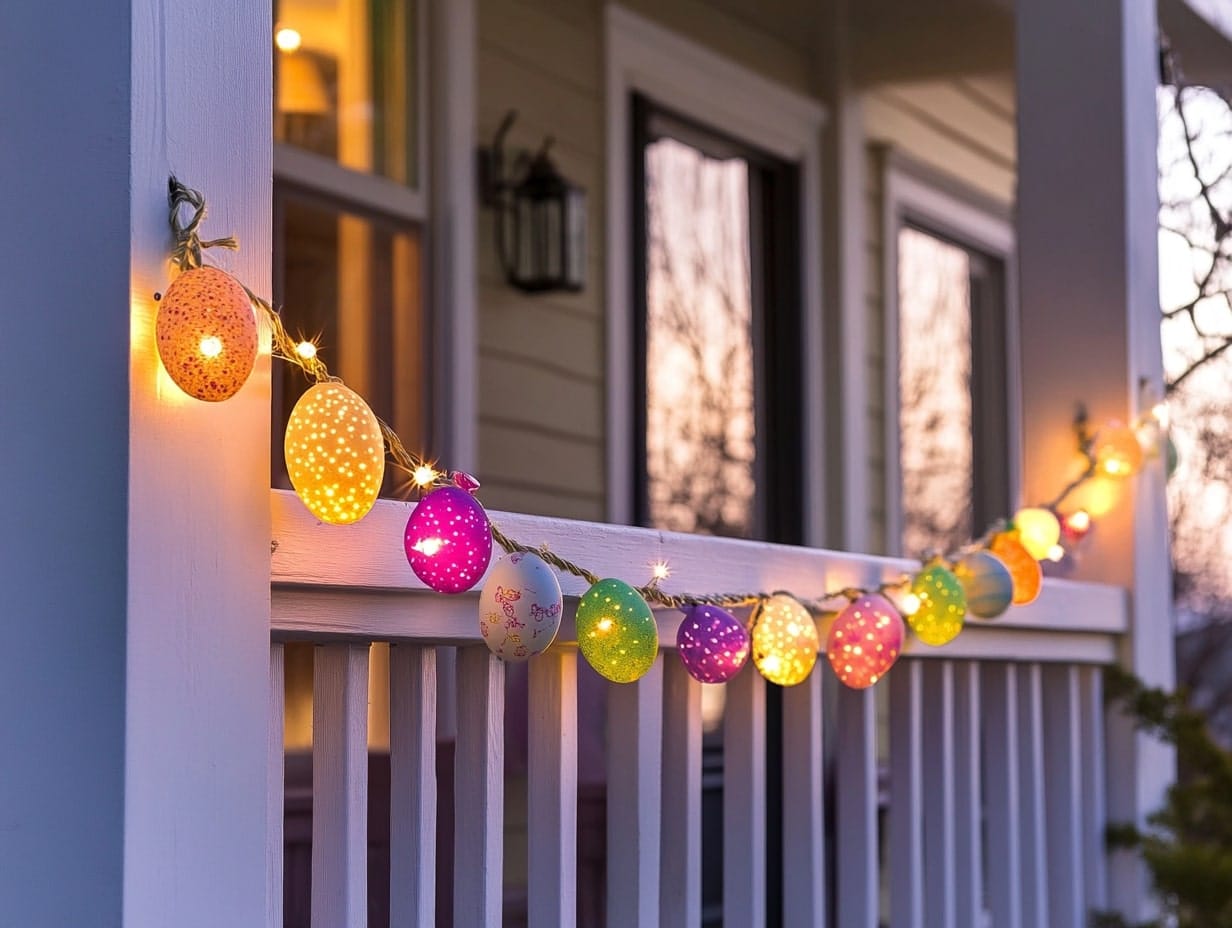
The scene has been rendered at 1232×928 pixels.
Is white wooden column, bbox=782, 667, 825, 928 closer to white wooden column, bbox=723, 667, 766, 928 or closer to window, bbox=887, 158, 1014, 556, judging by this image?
white wooden column, bbox=723, 667, 766, 928

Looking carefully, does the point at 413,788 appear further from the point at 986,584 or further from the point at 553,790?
the point at 986,584

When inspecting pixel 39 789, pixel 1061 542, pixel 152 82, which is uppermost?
pixel 152 82

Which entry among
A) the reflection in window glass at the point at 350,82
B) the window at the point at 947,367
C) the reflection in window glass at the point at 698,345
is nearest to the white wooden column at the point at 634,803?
the reflection in window glass at the point at 350,82

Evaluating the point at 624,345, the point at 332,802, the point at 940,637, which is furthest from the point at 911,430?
the point at 332,802

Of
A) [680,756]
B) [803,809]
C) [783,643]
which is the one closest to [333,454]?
[783,643]

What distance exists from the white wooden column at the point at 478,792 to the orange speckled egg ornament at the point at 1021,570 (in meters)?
0.94

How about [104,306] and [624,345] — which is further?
[624,345]

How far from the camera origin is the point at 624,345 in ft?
13.4

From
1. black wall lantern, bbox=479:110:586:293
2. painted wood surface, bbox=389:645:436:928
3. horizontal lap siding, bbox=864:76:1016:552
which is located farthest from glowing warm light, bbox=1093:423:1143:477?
horizontal lap siding, bbox=864:76:1016:552

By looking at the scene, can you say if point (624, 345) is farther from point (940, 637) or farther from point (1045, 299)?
point (940, 637)

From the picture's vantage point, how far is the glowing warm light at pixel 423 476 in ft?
4.39

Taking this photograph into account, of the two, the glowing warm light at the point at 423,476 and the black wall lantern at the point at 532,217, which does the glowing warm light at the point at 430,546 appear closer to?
the glowing warm light at the point at 423,476

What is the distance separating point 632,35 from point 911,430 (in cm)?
200

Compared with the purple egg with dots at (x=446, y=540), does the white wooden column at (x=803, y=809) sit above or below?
below
